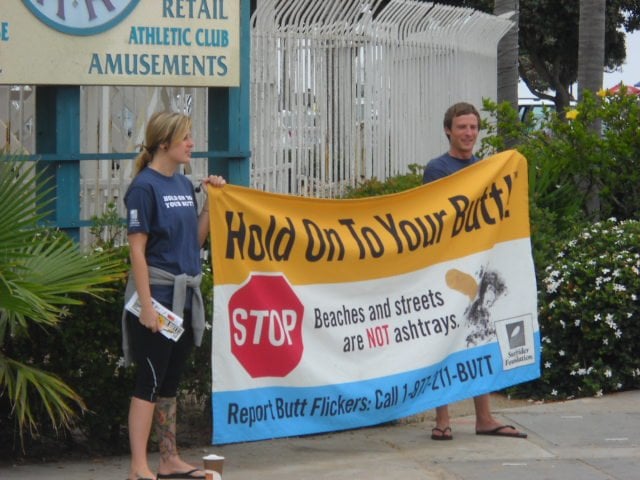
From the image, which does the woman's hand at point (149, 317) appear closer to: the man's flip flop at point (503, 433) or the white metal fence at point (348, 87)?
the man's flip flop at point (503, 433)

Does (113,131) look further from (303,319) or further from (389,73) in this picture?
(389,73)

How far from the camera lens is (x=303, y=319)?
6652 millimetres

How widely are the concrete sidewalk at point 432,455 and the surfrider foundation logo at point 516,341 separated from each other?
17.2 inches

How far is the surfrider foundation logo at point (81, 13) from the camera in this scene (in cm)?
702

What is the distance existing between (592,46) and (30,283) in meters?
8.97

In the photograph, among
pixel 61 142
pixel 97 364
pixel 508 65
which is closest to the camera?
pixel 97 364

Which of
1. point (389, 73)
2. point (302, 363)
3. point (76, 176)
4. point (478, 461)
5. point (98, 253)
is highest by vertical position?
point (389, 73)

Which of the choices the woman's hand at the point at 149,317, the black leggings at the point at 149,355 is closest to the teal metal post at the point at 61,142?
the black leggings at the point at 149,355

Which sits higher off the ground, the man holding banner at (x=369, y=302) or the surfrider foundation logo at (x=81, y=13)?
the surfrider foundation logo at (x=81, y=13)

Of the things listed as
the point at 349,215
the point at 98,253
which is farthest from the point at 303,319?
the point at 98,253

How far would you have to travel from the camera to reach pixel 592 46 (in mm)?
13523

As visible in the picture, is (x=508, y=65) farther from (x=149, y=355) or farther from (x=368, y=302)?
(x=149, y=355)

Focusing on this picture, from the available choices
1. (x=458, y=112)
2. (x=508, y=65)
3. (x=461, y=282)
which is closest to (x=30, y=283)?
(x=461, y=282)

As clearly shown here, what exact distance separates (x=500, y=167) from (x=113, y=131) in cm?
288
